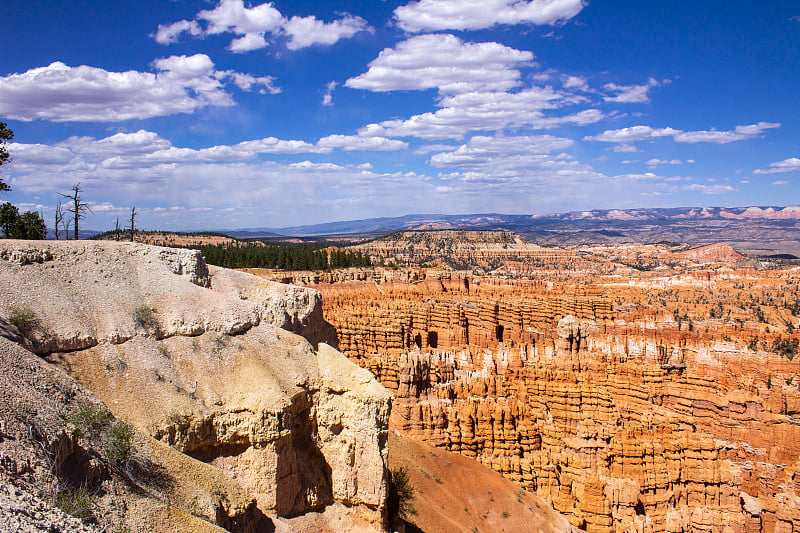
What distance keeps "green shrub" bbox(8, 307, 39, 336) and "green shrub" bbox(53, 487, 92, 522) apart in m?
5.05

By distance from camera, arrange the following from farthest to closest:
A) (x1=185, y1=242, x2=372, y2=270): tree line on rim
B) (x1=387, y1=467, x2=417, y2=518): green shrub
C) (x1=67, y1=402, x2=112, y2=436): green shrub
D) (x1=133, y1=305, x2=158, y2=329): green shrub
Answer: (x1=185, y1=242, x2=372, y2=270): tree line on rim
(x1=387, y1=467, x2=417, y2=518): green shrub
(x1=133, y1=305, x2=158, y2=329): green shrub
(x1=67, y1=402, x2=112, y2=436): green shrub

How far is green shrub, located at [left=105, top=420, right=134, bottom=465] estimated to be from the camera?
29.4 feet

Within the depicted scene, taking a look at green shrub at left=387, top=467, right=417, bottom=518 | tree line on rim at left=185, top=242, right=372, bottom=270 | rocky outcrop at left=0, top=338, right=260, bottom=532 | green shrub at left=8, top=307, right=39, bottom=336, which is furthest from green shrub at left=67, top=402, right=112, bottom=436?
tree line on rim at left=185, top=242, right=372, bottom=270

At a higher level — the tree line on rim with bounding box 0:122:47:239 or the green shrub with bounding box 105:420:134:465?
the tree line on rim with bounding box 0:122:47:239

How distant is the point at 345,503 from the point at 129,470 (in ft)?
23.4

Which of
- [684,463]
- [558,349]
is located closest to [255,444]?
[684,463]

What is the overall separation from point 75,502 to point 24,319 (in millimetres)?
5781

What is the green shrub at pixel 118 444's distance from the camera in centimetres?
895

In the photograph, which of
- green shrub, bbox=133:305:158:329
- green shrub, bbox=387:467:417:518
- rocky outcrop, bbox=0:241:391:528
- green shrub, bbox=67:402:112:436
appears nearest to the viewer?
green shrub, bbox=67:402:112:436

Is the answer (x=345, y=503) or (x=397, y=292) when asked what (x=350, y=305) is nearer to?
(x=397, y=292)

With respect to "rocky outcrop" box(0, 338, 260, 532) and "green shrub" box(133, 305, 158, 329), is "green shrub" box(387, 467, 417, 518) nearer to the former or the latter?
"rocky outcrop" box(0, 338, 260, 532)

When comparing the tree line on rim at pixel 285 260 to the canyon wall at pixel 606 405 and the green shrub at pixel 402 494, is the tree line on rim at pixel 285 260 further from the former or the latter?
the green shrub at pixel 402 494

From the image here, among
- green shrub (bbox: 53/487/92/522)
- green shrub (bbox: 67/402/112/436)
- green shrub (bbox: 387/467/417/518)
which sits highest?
green shrub (bbox: 67/402/112/436)

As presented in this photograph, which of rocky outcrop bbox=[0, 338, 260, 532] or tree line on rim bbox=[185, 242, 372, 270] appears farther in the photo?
tree line on rim bbox=[185, 242, 372, 270]
